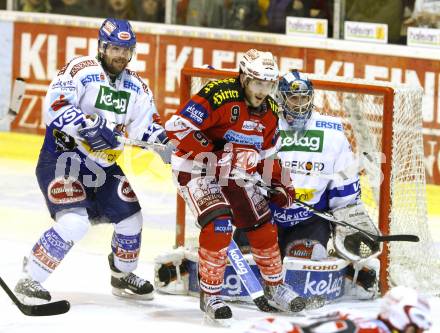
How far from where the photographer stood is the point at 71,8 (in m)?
10.2

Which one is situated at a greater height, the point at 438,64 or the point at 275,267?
the point at 438,64

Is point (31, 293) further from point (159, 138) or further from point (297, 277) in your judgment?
point (297, 277)

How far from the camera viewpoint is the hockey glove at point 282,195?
5.92 meters

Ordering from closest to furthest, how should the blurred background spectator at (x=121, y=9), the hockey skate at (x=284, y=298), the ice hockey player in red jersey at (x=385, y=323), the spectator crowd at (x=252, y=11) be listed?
the ice hockey player in red jersey at (x=385, y=323), the hockey skate at (x=284, y=298), the spectator crowd at (x=252, y=11), the blurred background spectator at (x=121, y=9)

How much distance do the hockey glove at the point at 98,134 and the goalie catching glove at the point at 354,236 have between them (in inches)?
45.8

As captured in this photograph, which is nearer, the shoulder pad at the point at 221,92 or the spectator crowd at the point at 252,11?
the shoulder pad at the point at 221,92

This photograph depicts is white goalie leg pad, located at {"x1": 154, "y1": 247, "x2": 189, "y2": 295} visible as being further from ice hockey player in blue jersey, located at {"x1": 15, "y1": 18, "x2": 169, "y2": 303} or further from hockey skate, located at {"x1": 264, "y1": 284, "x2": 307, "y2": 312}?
hockey skate, located at {"x1": 264, "y1": 284, "x2": 307, "y2": 312}

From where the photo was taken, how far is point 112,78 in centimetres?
603

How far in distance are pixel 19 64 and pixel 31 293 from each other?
4686mm

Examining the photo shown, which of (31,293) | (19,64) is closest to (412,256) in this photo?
(31,293)

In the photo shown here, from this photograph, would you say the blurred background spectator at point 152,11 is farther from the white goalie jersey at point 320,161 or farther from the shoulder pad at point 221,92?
the shoulder pad at point 221,92

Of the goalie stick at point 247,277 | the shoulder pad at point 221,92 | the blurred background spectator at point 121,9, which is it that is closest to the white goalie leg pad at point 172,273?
the goalie stick at point 247,277

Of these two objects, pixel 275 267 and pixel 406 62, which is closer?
pixel 275 267

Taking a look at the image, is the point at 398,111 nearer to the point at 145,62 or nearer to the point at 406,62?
the point at 406,62
